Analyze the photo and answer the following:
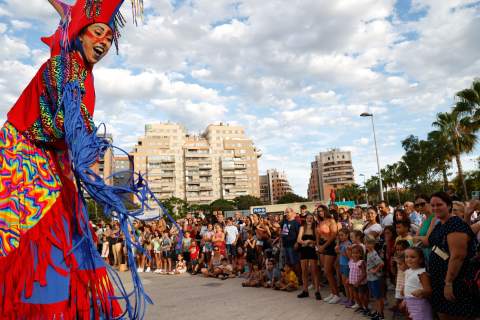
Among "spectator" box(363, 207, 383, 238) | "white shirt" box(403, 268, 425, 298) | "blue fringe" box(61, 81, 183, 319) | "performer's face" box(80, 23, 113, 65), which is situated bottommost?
"white shirt" box(403, 268, 425, 298)

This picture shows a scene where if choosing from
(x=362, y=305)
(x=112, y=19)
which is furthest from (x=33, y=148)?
(x=362, y=305)

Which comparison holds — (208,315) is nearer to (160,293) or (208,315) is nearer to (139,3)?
(160,293)

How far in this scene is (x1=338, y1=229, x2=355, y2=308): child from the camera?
634 cm

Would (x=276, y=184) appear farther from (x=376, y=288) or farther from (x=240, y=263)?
(x=376, y=288)

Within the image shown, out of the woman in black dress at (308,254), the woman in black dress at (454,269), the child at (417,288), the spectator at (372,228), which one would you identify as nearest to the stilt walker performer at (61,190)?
the woman in black dress at (454,269)

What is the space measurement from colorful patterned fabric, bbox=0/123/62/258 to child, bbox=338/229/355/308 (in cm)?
524

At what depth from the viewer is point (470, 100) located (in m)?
18.9

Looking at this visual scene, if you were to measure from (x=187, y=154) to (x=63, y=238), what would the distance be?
93.9m

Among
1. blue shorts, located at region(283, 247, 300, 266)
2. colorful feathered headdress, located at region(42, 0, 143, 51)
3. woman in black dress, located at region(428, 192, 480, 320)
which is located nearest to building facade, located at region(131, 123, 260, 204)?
blue shorts, located at region(283, 247, 300, 266)

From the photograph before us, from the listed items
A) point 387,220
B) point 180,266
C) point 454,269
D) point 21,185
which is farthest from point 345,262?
point 180,266

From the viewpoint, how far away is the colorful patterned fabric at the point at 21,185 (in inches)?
83.0

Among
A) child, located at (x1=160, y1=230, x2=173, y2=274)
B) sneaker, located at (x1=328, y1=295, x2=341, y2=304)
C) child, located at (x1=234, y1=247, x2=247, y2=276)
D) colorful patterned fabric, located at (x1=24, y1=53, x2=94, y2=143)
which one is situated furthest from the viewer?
child, located at (x1=160, y1=230, x2=173, y2=274)

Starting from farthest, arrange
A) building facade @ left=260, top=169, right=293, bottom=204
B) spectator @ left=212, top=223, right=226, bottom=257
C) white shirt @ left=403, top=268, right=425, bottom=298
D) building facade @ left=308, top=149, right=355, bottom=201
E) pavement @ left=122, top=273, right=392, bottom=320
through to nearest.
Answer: building facade @ left=260, top=169, right=293, bottom=204, building facade @ left=308, top=149, right=355, bottom=201, spectator @ left=212, top=223, right=226, bottom=257, pavement @ left=122, top=273, right=392, bottom=320, white shirt @ left=403, top=268, right=425, bottom=298

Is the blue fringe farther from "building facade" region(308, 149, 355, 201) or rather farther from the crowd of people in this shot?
"building facade" region(308, 149, 355, 201)
